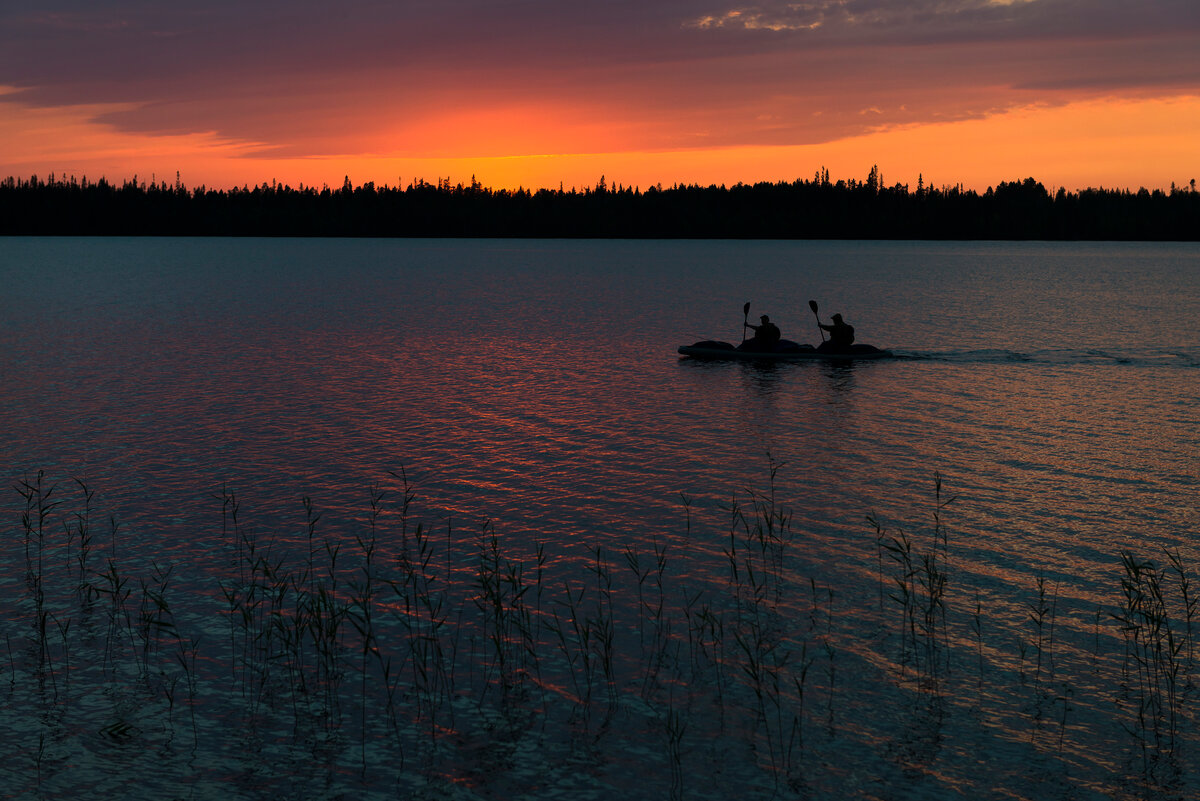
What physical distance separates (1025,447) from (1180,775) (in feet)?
55.3

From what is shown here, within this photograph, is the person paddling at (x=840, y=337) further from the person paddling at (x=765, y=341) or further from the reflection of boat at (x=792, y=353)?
the person paddling at (x=765, y=341)

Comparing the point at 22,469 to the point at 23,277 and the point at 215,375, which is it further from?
the point at 23,277

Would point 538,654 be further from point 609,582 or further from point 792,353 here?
point 792,353

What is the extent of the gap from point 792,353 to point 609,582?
97.5 feet

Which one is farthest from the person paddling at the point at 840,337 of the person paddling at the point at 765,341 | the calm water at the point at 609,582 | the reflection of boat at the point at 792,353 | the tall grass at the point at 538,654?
the tall grass at the point at 538,654

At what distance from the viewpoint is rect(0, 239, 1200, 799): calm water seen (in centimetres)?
963

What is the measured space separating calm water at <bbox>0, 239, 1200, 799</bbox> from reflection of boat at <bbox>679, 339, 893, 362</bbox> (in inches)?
49.8

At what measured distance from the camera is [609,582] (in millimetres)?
13859

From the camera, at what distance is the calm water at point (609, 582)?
9.63 metres

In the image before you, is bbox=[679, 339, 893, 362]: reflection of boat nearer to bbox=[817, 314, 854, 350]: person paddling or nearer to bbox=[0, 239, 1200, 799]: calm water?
bbox=[817, 314, 854, 350]: person paddling

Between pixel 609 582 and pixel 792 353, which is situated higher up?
pixel 792 353

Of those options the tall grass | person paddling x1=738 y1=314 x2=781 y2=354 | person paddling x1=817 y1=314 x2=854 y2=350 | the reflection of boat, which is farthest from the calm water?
person paddling x1=817 y1=314 x2=854 y2=350

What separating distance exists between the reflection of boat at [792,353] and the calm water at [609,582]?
126cm

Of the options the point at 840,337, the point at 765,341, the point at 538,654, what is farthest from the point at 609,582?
the point at 840,337
